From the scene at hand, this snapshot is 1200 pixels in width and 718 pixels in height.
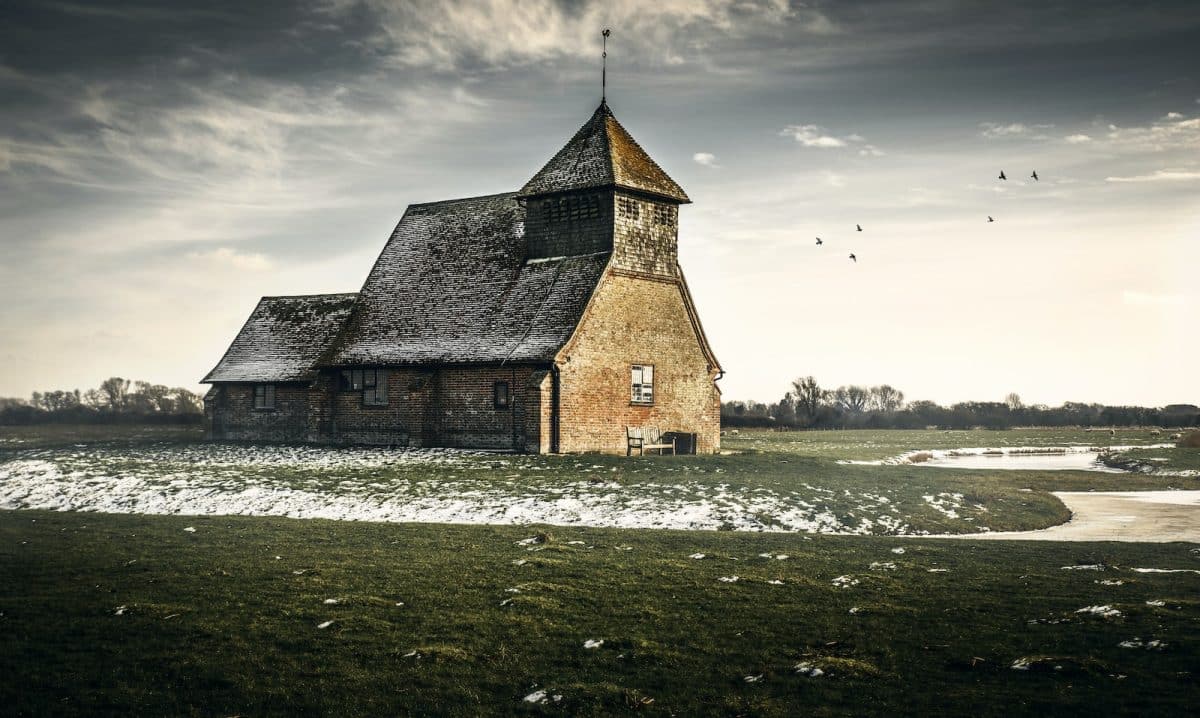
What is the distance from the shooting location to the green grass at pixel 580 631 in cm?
908

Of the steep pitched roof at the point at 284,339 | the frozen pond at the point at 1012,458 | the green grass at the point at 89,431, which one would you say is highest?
the steep pitched roof at the point at 284,339

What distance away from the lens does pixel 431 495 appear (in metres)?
26.4

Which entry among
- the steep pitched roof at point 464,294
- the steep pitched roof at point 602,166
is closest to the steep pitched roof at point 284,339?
the steep pitched roof at point 464,294

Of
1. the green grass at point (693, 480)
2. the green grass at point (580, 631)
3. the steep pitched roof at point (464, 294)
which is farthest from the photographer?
the steep pitched roof at point (464, 294)

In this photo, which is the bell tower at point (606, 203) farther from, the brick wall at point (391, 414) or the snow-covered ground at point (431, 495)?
the snow-covered ground at point (431, 495)

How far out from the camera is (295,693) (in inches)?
365

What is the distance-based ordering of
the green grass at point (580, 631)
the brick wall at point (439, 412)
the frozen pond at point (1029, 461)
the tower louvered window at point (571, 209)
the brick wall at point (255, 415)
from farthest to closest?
the frozen pond at point (1029, 461) < the brick wall at point (255, 415) < the tower louvered window at point (571, 209) < the brick wall at point (439, 412) < the green grass at point (580, 631)

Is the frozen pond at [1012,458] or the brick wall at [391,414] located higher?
the brick wall at [391,414]

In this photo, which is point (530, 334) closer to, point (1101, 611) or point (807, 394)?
point (1101, 611)

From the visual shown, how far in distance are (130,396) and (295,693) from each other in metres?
122

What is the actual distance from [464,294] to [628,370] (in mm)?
8525

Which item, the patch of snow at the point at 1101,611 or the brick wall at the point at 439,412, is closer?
the patch of snow at the point at 1101,611

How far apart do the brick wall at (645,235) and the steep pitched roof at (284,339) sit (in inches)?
636

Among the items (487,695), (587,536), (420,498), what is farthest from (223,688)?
(420,498)
